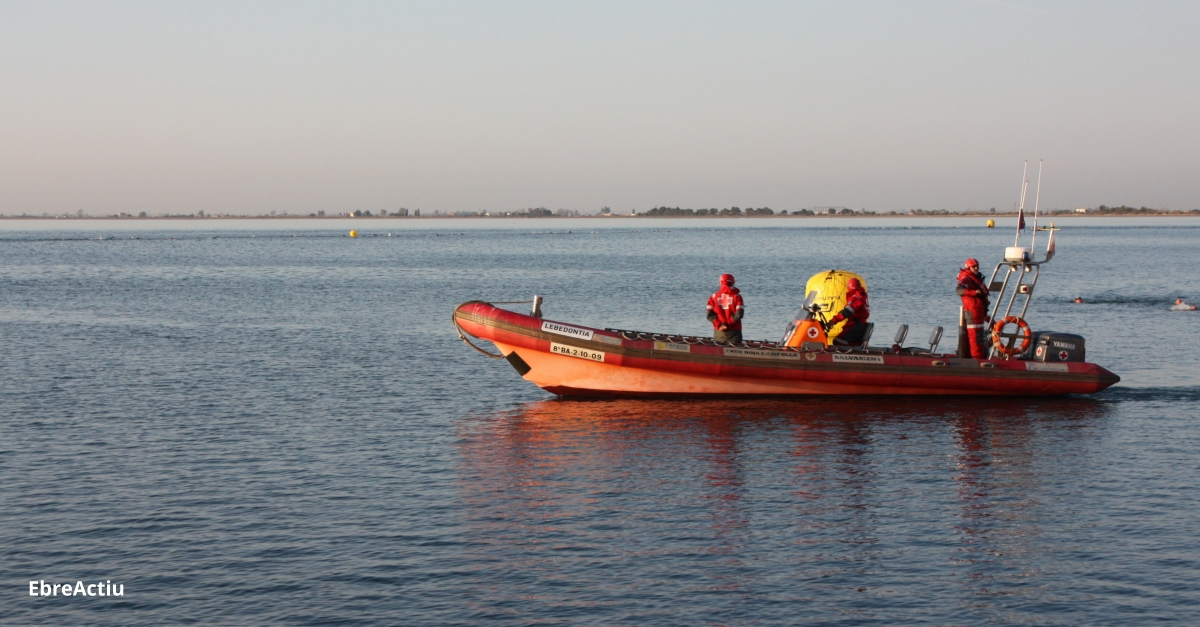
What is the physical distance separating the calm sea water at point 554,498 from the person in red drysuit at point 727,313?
1100mm

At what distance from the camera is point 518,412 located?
17.8m

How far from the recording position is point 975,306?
17.8 meters

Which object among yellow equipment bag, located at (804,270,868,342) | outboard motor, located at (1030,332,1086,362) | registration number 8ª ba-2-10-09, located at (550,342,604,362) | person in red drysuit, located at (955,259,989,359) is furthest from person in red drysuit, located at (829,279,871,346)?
registration number 8ª ba-2-10-09, located at (550,342,604,362)

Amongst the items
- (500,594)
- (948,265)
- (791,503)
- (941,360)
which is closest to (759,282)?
(948,265)

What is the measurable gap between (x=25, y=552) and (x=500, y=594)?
181 inches

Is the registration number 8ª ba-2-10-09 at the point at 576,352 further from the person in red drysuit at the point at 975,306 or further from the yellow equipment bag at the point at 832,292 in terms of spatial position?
the person in red drysuit at the point at 975,306

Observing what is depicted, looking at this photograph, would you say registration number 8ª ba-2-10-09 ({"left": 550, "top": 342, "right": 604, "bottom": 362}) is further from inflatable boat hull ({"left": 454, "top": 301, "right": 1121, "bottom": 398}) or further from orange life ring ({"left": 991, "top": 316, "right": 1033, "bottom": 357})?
orange life ring ({"left": 991, "top": 316, "right": 1033, "bottom": 357})

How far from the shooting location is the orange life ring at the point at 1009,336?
1809 centimetres

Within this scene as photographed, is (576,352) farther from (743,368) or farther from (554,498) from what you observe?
(554,498)

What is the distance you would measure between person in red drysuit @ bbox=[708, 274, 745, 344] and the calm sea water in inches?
43.3

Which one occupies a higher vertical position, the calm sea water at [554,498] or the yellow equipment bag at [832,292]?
the yellow equipment bag at [832,292]

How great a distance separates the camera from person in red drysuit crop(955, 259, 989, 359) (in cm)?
1747

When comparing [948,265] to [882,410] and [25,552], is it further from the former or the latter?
[25,552]

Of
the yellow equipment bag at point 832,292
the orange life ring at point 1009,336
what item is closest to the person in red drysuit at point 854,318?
the yellow equipment bag at point 832,292
